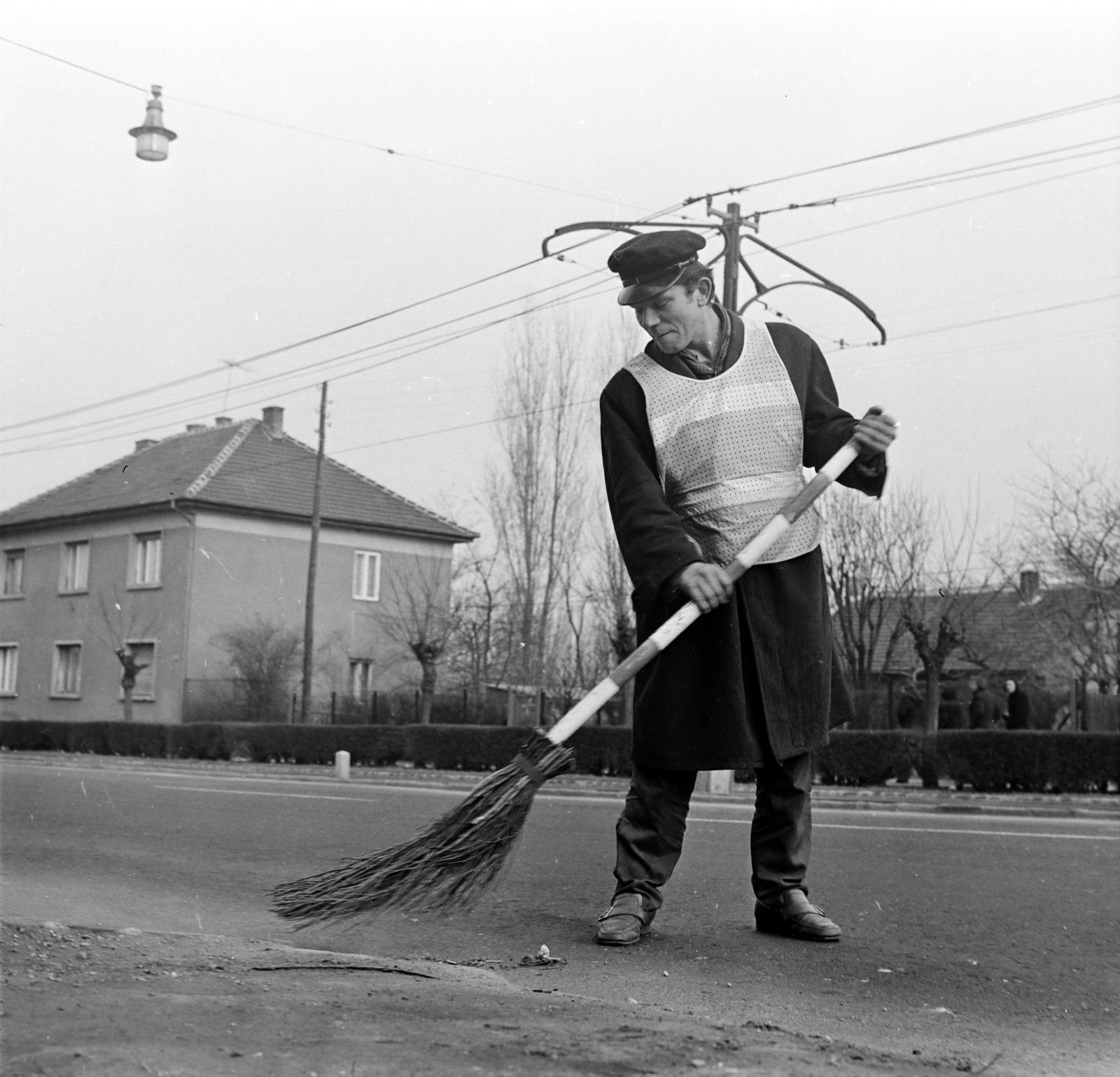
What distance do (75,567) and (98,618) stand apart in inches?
69.3

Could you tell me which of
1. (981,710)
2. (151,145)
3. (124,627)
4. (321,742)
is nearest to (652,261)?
(151,145)

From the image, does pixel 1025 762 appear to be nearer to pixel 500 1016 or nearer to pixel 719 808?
pixel 719 808

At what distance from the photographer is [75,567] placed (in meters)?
39.1

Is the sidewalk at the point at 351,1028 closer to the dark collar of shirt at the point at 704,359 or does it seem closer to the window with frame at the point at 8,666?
Result: the dark collar of shirt at the point at 704,359

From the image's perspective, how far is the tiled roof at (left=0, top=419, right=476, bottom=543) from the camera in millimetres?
37625

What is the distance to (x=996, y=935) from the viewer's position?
13.1 ft

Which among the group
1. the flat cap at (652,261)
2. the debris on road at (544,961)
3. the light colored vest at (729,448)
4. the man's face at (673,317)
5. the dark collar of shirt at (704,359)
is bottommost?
the debris on road at (544,961)

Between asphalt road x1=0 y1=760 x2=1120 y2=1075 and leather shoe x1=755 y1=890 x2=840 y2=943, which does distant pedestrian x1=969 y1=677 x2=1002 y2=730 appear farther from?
leather shoe x1=755 y1=890 x2=840 y2=943

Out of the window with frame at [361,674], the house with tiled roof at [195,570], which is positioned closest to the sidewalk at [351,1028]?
the house with tiled roof at [195,570]

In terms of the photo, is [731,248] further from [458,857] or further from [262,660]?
[262,660]

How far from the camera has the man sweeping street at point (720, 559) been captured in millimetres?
3885

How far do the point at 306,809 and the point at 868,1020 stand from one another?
612cm

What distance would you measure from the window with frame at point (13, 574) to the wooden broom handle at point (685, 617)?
39.7 meters

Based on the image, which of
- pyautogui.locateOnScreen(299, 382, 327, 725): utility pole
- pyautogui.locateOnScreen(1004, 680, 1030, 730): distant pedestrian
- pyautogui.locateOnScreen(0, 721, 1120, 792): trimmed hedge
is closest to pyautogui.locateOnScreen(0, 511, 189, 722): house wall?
pyautogui.locateOnScreen(299, 382, 327, 725): utility pole
